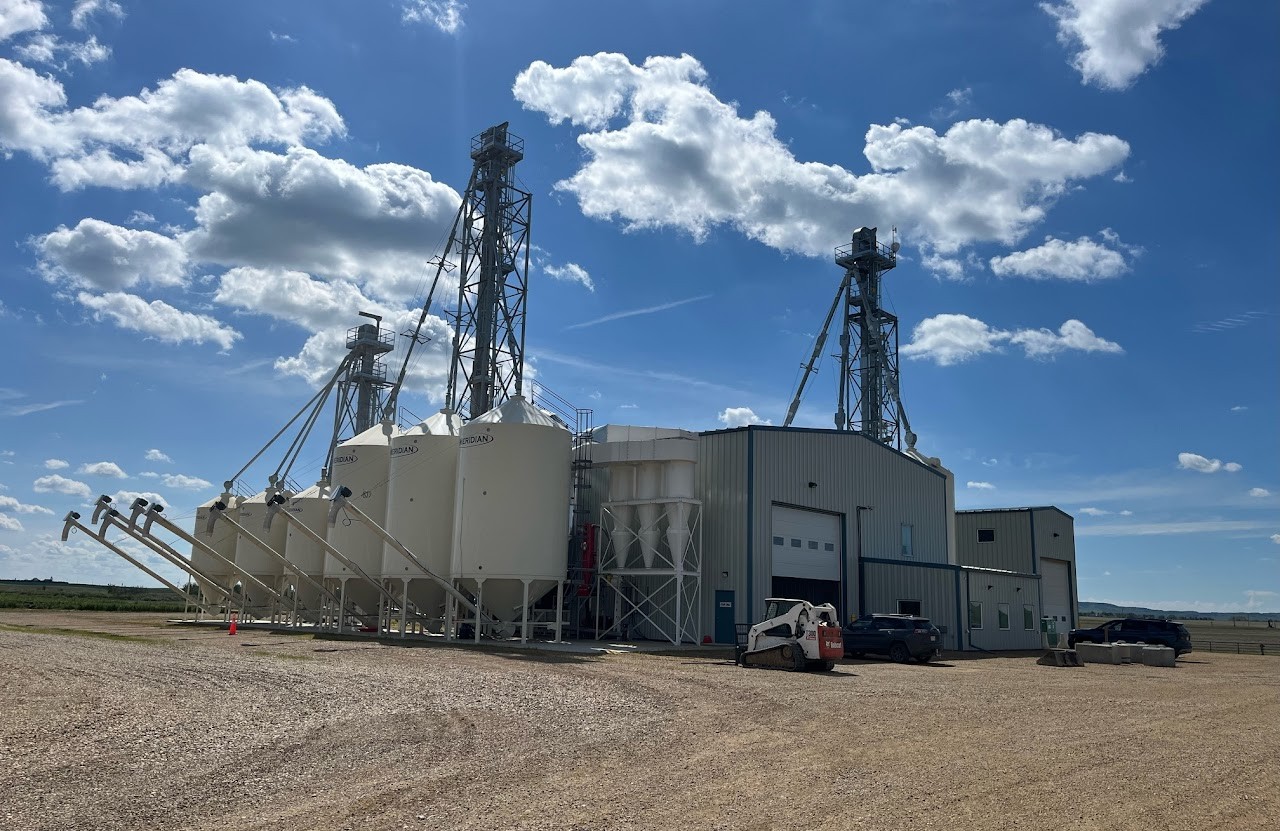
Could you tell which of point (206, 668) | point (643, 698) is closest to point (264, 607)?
point (206, 668)

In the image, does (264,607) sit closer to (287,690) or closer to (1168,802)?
(287,690)

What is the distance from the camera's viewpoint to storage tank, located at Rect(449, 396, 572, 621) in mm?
33812

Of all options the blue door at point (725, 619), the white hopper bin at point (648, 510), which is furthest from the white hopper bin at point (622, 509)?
the blue door at point (725, 619)

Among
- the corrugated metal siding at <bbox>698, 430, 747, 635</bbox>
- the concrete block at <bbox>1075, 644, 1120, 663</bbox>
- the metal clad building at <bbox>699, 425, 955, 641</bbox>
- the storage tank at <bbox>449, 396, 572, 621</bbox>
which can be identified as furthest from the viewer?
the metal clad building at <bbox>699, 425, 955, 641</bbox>

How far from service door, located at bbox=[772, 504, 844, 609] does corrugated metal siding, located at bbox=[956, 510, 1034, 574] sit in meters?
14.7

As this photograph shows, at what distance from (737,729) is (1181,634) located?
31.6m

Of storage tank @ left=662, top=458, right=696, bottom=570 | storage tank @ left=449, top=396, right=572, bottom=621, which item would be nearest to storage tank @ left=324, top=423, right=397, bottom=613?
storage tank @ left=449, top=396, right=572, bottom=621

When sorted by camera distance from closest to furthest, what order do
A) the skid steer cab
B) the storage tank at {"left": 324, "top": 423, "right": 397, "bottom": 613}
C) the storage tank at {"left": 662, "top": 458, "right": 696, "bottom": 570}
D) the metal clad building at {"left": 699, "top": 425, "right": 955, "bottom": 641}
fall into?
the skid steer cab, the storage tank at {"left": 662, "top": 458, "right": 696, "bottom": 570}, the metal clad building at {"left": 699, "top": 425, "right": 955, "bottom": 641}, the storage tank at {"left": 324, "top": 423, "right": 397, "bottom": 613}

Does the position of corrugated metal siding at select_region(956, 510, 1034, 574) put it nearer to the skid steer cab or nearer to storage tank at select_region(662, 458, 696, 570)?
storage tank at select_region(662, 458, 696, 570)

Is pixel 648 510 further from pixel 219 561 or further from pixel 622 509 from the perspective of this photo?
pixel 219 561

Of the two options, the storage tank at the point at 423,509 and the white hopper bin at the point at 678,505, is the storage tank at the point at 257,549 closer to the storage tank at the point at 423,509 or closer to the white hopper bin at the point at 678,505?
the storage tank at the point at 423,509

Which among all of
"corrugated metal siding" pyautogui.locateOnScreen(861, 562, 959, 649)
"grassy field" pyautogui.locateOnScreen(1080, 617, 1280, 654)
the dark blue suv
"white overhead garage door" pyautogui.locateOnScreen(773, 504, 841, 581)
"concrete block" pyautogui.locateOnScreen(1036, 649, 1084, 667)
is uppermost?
"white overhead garage door" pyautogui.locateOnScreen(773, 504, 841, 581)

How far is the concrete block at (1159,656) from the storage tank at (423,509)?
81.5 feet

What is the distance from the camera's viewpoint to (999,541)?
5200 cm
